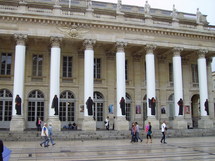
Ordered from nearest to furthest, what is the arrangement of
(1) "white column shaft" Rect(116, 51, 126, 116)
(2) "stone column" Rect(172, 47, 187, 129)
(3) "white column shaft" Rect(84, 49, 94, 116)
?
(3) "white column shaft" Rect(84, 49, 94, 116), (1) "white column shaft" Rect(116, 51, 126, 116), (2) "stone column" Rect(172, 47, 187, 129)

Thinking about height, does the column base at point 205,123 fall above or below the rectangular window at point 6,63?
below

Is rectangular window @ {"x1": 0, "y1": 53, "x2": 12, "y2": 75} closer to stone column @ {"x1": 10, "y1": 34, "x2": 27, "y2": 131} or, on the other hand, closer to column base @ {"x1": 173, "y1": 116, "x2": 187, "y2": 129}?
stone column @ {"x1": 10, "y1": 34, "x2": 27, "y2": 131}

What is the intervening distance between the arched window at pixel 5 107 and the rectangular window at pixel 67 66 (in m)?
5.80

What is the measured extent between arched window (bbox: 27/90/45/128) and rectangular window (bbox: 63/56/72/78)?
3248mm

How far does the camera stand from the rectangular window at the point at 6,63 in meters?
26.4

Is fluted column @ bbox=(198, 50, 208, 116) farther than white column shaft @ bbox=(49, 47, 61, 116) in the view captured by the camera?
Yes

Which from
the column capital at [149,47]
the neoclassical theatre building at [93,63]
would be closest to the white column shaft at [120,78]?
the neoclassical theatre building at [93,63]

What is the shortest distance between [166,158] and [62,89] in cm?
1742

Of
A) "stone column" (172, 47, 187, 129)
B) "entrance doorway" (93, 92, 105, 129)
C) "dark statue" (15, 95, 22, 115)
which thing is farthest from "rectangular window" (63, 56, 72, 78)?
"stone column" (172, 47, 187, 129)

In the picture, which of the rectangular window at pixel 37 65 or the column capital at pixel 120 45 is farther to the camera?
the rectangular window at pixel 37 65

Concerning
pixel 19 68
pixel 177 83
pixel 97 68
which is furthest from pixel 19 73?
pixel 177 83

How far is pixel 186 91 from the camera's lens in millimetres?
31578

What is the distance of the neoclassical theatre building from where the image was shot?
77.8ft

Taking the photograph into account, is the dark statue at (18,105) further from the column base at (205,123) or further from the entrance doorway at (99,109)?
the column base at (205,123)
